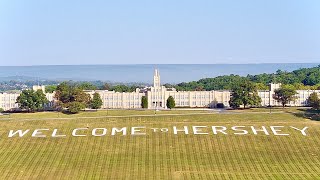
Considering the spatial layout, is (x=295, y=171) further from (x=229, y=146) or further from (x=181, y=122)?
(x=181, y=122)

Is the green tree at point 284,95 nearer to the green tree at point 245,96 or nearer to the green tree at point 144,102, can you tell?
the green tree at point 245,96

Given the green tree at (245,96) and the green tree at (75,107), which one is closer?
the green tree at (75,107)

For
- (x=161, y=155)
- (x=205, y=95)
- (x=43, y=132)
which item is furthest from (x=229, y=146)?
(x=205, y=95)

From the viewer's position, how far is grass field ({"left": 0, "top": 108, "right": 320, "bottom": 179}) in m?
93.4

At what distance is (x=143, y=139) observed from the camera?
113062mm

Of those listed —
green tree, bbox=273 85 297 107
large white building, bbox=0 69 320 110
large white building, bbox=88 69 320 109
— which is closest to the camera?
green tree, bbox=273 85 297 107

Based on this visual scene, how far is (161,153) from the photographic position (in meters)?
104

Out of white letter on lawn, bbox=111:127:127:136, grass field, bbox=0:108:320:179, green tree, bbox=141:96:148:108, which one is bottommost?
grass field, bbox=0:108:320:179

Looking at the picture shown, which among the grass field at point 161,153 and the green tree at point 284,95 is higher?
the green tree at point 284,95

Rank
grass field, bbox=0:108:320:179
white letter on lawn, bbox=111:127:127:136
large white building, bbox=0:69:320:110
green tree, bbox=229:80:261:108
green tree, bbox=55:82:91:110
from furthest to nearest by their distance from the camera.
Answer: large white building, bbox=0:69:320:110, green tree, bbox=229:80:261:108, green tree, bbox=55:82:91:110, white letter on lawn, bbox=111:127:127:136, grass field, bbox=0:108:320:179

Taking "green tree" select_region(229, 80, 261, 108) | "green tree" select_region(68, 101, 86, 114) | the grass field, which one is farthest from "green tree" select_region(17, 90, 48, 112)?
"green tree" select_region(229, 80, 261, 108)

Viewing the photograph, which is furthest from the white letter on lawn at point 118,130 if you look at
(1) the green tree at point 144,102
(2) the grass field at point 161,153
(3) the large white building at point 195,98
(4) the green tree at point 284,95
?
(3) the large white building at point 195,98

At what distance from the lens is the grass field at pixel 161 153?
93.4m

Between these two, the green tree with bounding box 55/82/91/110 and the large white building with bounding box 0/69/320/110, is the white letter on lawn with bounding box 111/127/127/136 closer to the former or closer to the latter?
the green tree with bounding box 55/82/91/110
